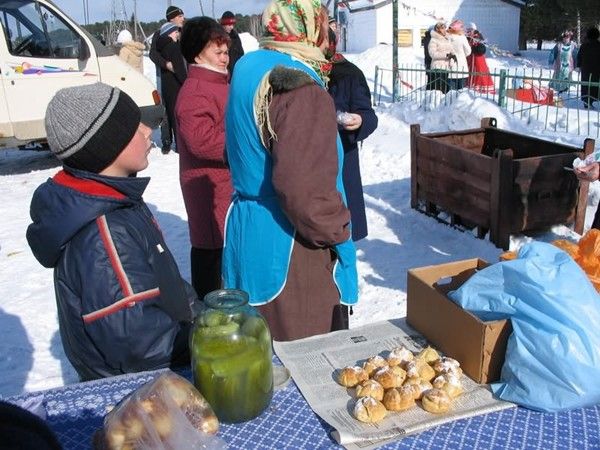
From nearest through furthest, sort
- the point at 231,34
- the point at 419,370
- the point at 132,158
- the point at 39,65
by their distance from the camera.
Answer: the point at 419,370 < the point at 132,158 < the point at 39,65 < the point at 231,34

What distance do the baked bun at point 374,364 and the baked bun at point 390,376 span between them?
Answer: 30mm

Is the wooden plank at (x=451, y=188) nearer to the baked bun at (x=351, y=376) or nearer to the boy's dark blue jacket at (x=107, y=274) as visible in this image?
the baked bun at (x=351, y=376)

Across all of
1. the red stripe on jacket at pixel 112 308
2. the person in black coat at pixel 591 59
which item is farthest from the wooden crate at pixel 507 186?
the person in black coat at pixel 591 59

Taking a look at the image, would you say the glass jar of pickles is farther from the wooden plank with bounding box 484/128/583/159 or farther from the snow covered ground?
the wooden plank with bounding box 484/128/583/159

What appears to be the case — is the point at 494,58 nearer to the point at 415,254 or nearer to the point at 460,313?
the point at 415,254

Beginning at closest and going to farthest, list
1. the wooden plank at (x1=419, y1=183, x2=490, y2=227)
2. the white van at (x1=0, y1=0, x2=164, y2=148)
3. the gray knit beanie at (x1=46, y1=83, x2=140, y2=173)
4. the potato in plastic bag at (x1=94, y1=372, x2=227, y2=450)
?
the potato in plastic bag at (x1=94, y1=372, x2=227, y2=450) → the gray knit beanie at (x1=46, y1=83, x2=140, y2=173) → the wooden plank at (x1=419, y1=183, x2=490, y2=227) → the white van at (x1=0, y1=0, x2=164, y2=148)

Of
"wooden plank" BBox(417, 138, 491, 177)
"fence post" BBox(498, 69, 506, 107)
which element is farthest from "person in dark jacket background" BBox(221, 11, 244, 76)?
"wooden plank" BBox(417, 138, 491, 177)

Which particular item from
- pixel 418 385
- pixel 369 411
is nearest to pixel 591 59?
pixel 418 385

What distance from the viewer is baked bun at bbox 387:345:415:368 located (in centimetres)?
158

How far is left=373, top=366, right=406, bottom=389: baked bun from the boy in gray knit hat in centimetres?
55

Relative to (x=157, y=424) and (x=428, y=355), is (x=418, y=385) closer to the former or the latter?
(x=428, y=355)

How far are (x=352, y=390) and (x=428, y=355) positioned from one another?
25cm

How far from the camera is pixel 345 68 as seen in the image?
3.73 metres

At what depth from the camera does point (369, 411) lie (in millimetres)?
1376
